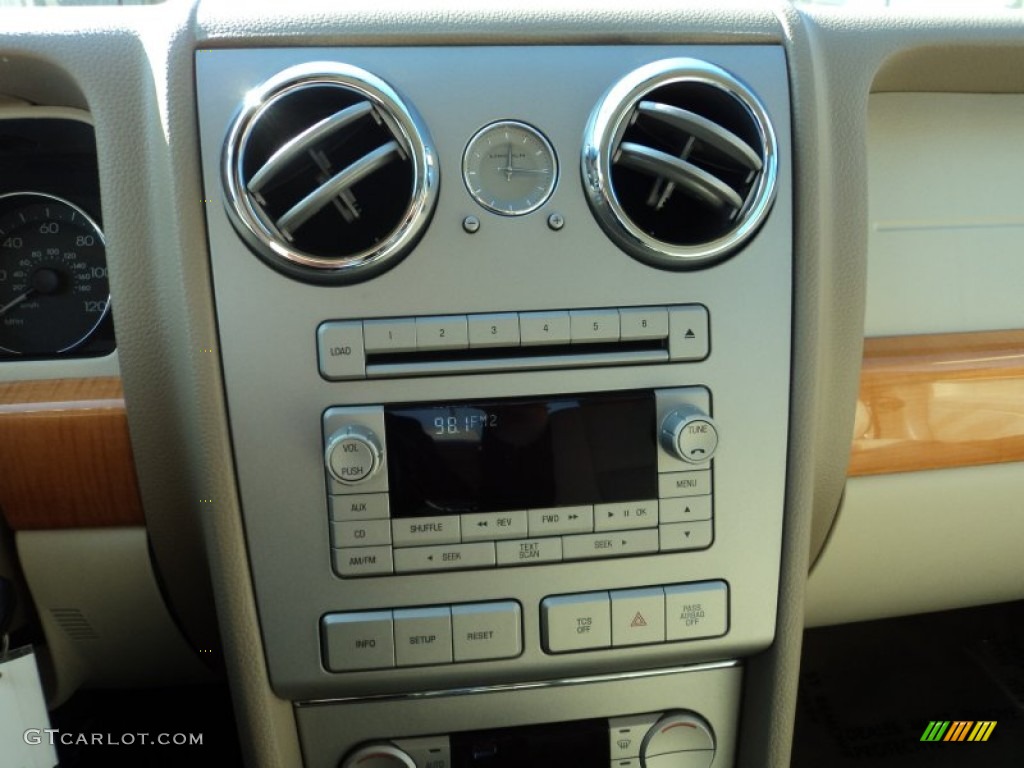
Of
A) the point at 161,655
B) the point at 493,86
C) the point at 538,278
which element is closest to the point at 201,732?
the point at 161,655

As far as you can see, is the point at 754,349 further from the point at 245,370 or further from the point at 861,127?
the point at 245,370

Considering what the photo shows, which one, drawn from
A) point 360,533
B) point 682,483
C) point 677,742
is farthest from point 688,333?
point 677,742

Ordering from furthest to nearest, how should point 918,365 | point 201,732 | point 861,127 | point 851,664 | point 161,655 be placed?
1. point 851,664
2. point 201,732
3. point 161,655
4. point 918,365
5. point 861,127

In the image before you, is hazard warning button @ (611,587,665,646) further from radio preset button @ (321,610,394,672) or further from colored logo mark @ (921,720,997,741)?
colored logo mark @ (921,720,997,741)

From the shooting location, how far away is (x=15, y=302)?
3.36 feet

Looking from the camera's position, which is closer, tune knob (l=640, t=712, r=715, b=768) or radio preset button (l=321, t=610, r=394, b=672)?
radio preset button (l=321, t=610, r=394, b=672)

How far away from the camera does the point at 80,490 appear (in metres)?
0.93

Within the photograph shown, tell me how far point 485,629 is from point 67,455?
495mm

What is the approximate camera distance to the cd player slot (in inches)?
31.0

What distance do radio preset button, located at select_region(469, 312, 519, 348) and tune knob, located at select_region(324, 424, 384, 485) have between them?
135mm

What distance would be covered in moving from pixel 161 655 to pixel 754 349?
2.87ft

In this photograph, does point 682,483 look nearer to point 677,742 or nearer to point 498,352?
point 498,352

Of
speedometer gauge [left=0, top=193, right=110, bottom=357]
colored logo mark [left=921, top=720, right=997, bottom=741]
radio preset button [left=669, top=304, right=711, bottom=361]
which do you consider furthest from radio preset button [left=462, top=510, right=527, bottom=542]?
colored logo mark [left=921, top=720, right=997, bottom=741]

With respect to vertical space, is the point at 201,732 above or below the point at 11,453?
below
